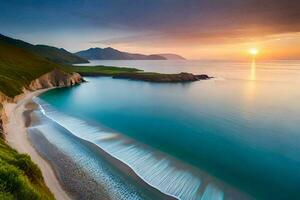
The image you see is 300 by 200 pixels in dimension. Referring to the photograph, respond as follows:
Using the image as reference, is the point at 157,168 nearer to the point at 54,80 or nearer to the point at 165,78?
the point at 54,80

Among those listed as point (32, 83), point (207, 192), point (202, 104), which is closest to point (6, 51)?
point (32, 83)

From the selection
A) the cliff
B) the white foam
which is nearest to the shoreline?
the white foam

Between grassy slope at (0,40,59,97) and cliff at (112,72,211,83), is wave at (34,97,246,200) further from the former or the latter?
cliff at (112,72,211,83)

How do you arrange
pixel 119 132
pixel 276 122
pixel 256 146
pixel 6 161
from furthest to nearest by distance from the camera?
pixel 276 122 < pixel 119 132 < pixel 256 146 < pixel 6 161

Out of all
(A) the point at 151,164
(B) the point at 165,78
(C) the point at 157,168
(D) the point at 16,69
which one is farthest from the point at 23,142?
(B) the point at 165,78

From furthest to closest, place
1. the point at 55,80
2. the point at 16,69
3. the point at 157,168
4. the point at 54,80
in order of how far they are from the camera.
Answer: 1. the point at 55,80
2. the point at 54,80
3. the point at 16,69
4. the point at 157,168

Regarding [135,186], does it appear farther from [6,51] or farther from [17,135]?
[6,51]

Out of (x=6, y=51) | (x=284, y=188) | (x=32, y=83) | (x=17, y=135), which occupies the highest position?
(x=6, y=51)
